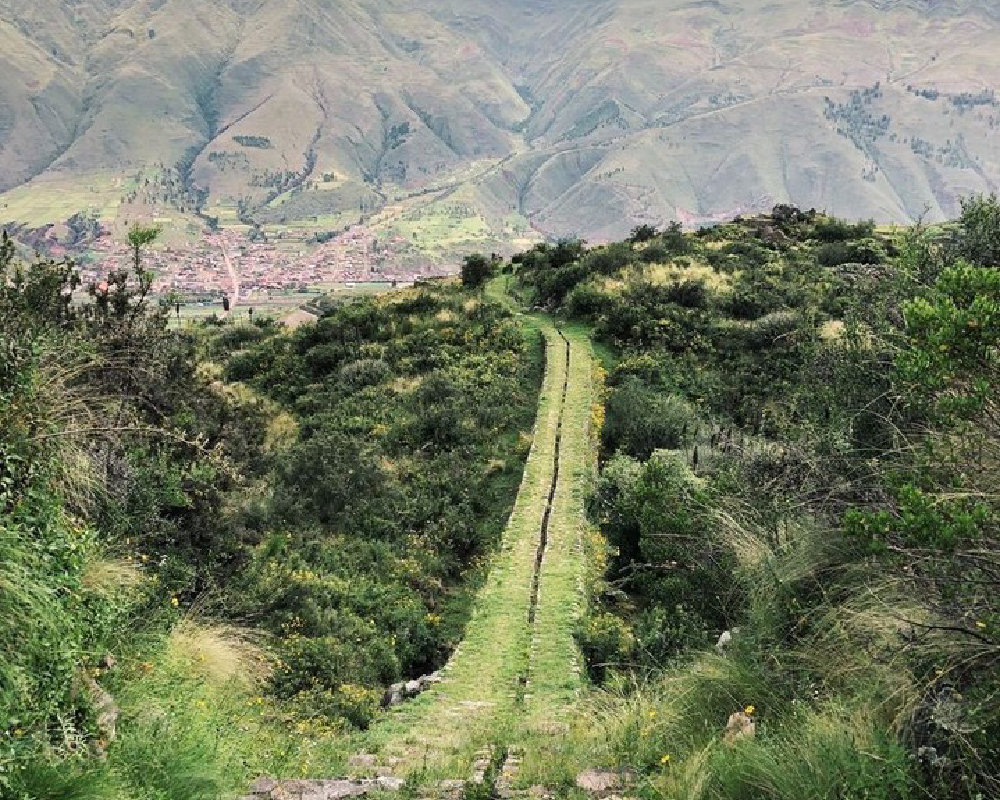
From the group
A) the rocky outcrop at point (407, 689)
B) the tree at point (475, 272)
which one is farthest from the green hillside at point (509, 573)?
the tree at point (475, 272)

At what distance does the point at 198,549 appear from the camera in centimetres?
1134

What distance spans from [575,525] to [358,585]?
446cm

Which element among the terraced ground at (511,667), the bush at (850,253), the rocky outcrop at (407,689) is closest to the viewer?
the terraced ground at (511,667)

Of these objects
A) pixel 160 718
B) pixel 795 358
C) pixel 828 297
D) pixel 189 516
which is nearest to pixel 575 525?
pixel 189 516

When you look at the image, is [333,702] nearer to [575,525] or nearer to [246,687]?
[246,687]

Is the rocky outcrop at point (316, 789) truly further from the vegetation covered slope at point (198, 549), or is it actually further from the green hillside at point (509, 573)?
the vegetation covered slope at point (198, 549)

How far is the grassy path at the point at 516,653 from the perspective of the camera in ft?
27.7

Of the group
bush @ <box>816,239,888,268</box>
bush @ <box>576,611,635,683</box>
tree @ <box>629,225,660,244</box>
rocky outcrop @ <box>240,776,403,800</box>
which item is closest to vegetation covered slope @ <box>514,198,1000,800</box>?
bush @ <box>576,611,635,683</box>

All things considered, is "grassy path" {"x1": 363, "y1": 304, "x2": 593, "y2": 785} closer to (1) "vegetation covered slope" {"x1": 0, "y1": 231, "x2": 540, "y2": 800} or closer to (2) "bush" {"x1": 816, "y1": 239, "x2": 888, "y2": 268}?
(1) "vegetation covered slope" {"x1": 0, "y1": 231, "x2": 540, "y2": 800}

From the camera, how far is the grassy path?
8.43 metres

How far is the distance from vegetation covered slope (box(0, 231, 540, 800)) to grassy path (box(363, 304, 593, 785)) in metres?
0.58

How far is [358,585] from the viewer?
40.7 feet

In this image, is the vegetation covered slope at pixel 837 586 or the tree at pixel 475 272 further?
the tree at pixel 475 272

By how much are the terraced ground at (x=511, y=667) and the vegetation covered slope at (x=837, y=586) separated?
0.49 m
